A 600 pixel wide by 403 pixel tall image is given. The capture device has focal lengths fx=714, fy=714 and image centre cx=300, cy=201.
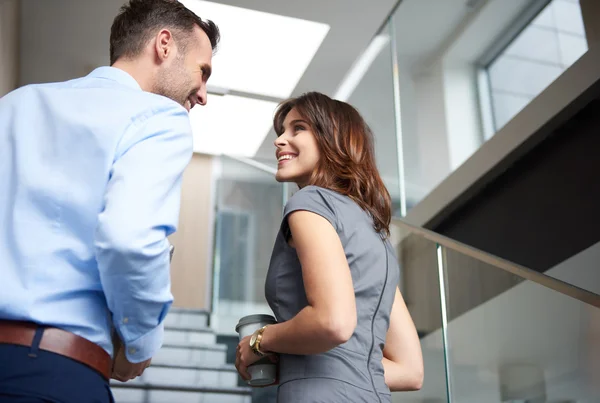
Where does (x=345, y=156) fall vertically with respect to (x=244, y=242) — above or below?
below

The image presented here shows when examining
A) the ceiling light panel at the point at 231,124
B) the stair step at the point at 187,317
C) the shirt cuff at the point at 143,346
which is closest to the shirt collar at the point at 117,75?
the shirt cuff at the point at 143,346

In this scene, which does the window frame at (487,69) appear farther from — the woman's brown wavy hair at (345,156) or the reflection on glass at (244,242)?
the woman's brown wavy hair at (345,156)

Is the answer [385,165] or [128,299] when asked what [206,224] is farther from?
[128,299]

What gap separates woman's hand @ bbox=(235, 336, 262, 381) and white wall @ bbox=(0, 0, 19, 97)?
2.89m

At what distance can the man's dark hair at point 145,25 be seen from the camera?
1.49 m

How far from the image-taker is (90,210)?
1.07 meters

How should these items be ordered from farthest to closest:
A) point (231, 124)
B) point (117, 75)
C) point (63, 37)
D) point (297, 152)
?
point (231, 124) < point (63, 37) < point (297, 152) < point (117, 75)

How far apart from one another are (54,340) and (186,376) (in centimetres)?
327

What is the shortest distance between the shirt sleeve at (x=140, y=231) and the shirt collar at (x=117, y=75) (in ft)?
0.63

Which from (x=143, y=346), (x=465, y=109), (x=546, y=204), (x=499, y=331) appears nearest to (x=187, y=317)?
(x=465, y=109)

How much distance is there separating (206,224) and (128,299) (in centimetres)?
694

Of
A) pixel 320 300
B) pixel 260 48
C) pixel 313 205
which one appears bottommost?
pixel 320 300

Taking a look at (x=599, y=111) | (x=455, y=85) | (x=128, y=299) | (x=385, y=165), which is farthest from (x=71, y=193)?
(x=455, y=85)

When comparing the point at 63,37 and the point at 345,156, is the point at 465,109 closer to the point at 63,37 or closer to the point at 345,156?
the point at 63,37
